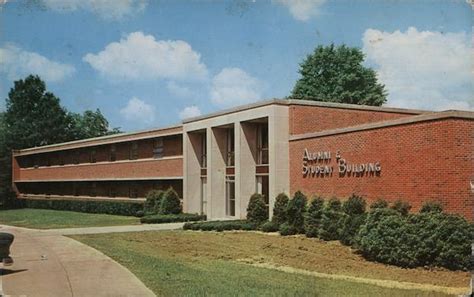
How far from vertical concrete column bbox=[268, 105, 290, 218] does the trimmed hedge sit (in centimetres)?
1243

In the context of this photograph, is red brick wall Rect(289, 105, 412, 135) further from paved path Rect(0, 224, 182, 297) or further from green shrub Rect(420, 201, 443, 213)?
paved path Rect(0, 224, 182, 297)

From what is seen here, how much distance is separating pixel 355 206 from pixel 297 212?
3393mm

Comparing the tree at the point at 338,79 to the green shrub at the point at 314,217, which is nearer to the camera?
the green shrub at the point at 314,217

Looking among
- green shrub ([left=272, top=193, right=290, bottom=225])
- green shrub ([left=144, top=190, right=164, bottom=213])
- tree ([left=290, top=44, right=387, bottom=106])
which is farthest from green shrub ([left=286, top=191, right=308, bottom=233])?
tree ([left=290, top=44, right=387, bottom=106])

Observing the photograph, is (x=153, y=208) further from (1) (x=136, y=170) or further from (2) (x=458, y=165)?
(2) (x=458, y=165)

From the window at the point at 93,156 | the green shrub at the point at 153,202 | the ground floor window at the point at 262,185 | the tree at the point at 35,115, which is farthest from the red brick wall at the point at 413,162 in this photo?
the tree at the point at 35,115

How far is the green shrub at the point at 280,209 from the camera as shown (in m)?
21.9

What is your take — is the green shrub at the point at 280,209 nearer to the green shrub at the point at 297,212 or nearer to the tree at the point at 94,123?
the green shrub at the point at 297,212

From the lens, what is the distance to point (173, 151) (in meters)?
34.2

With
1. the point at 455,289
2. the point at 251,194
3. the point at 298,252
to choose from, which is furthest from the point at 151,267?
the point at 251,194

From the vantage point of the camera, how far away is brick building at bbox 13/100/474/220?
1571 centimetres

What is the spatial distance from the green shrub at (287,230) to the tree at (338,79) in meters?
30.4

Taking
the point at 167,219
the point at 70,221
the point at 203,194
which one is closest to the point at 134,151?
the point at 203,194

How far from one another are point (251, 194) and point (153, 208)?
8.18 m
